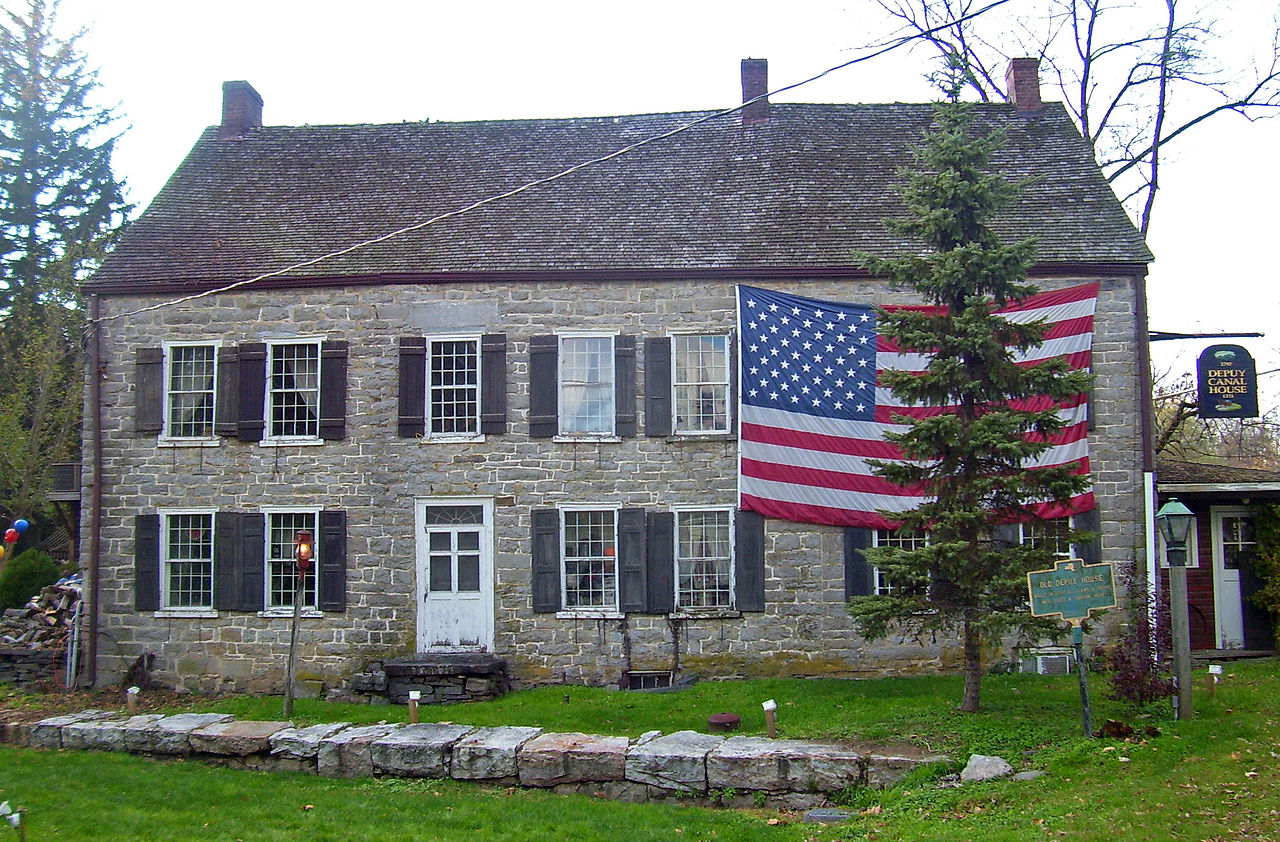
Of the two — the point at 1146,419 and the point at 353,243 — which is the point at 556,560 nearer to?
the point at 353,243

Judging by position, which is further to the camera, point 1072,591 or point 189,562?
point 189,562

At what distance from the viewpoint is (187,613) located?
1515 centimetres

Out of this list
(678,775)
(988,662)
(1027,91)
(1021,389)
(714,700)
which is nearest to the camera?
(678,775)

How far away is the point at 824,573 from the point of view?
14398mm

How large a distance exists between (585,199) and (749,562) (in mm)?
6606

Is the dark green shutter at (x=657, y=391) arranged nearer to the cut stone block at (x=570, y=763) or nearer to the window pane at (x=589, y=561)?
the window pane at (x=589, y=561)

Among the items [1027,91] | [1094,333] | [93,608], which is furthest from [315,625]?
[1027,91]

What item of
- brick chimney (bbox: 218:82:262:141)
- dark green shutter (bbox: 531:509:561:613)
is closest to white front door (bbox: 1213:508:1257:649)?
dark green shutter (bbox: 531:509:561:613)

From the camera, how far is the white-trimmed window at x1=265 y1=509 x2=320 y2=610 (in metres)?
15.1

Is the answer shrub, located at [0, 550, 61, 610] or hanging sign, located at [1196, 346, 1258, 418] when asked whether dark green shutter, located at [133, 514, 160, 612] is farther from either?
hanging sign, located at [1196, 346, 1258, 418]

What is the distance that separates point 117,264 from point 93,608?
5.52 meters

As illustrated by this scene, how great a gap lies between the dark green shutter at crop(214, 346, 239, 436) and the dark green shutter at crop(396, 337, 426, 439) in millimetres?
2689

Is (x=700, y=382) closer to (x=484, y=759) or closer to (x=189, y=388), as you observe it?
(x=484, y=759)

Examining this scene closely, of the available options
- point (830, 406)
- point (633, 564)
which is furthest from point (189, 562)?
point (830, 406)
